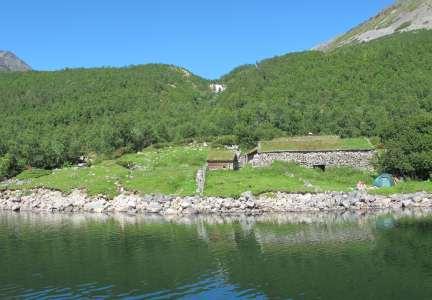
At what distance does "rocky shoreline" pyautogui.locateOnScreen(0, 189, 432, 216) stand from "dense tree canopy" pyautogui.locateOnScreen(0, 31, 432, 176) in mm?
20961

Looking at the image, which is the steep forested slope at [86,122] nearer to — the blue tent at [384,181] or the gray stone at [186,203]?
the gray stone at [186,203]

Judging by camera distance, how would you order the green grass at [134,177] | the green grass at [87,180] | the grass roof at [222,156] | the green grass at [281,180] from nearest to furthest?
the green grass at [281,180] < the green grass at [134,177] < the green grass at [87,180] < the grass roof at [222,156]

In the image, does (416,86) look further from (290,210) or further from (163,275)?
(163,275)

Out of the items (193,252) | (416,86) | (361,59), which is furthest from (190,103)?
(193,252)

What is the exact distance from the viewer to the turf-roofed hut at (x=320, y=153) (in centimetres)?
8344

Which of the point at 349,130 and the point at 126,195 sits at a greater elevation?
the point at 349,130

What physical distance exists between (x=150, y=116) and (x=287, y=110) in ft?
162

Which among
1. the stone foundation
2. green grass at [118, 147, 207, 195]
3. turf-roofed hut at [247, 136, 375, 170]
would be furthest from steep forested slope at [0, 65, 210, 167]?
the stone foundation

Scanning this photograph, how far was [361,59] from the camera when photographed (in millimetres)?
171125

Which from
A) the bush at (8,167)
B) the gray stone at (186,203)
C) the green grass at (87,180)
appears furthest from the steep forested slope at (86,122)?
the gray stone at (186,203)

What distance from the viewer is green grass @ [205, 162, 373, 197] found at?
69.2 meters

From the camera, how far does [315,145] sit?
85.4m

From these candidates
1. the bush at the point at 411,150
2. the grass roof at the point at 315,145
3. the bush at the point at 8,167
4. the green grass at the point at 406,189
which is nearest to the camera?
the green grass at the point at 406,189

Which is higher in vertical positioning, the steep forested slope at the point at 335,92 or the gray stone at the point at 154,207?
the steep forested slope at the point at 335,92
